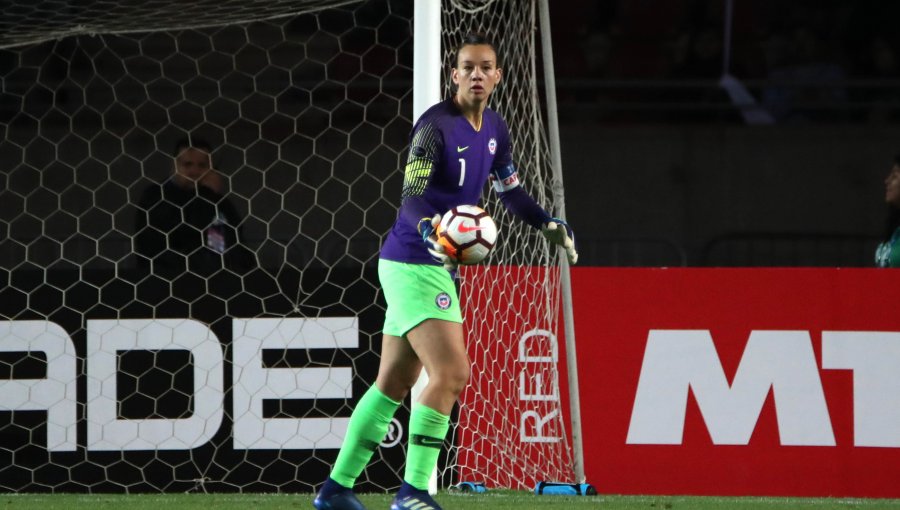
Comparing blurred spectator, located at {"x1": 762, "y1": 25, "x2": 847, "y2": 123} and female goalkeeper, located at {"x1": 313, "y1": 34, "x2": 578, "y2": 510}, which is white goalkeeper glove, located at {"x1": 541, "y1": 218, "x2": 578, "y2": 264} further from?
blurred spectator, located at {"x1": 762, "y1": 25, "x2": 847, "y2": 123}

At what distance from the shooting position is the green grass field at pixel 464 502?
17.7ft

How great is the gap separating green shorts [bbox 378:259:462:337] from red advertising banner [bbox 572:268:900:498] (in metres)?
2.02

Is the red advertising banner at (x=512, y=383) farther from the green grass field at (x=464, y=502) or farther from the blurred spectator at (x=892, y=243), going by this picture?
the blurred spectator at (x=892, y=243)

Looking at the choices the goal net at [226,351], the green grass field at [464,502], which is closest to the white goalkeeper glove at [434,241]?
the green grass field at [464,502]

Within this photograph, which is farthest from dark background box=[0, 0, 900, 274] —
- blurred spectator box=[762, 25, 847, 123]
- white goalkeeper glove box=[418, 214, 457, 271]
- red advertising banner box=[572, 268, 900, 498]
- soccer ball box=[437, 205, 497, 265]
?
soccer ball box=[437, 205, 497, 265]

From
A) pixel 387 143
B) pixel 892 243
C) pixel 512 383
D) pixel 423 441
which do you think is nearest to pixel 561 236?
pixel 423 441

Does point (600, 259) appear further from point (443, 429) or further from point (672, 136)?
point (443, 429)

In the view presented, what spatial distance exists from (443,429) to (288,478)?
1.76 m

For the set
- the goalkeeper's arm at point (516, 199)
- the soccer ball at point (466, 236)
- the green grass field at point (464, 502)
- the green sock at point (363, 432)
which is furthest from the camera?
the green grass field at point (464, 502)

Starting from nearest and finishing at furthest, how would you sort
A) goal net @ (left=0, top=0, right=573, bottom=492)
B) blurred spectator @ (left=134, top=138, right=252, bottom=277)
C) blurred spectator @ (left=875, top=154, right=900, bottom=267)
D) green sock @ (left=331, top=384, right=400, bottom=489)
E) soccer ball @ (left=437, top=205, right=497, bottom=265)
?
soccer ball @ (left=437, top=205, right=497, bottom=265), green sock @ (left=331, top=384, right=400, bottom=489), goal net @ (left=0, top=0, right=573, bottom=492), blurred spectator @ (left=134, top=138, right=252, bottom=277), blurred spectator @ (left=875, top=154, right=900, bottom=267)

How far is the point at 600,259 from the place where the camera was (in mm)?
9828

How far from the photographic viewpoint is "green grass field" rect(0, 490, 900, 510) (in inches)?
213

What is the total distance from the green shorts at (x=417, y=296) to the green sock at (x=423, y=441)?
0.30 m

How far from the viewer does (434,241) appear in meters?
4.34
